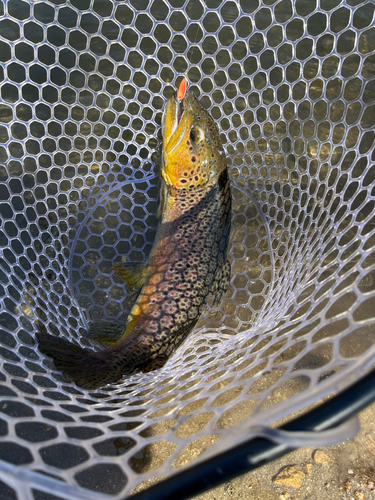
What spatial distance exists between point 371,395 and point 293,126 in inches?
139

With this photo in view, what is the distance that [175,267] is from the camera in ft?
9.51

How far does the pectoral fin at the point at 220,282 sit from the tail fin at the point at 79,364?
3.40 ft

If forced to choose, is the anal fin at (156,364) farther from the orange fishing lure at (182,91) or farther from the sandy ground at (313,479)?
the orange fishing lure at (182,91)

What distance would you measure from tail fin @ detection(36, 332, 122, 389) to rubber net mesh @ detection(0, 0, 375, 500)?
0.37 m

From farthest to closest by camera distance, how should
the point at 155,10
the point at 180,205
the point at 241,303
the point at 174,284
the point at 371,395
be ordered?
1. the point at 155,10
2. the point at 241,303
3. the point at 180,205
4. the point at 174,284
5. the point at 371,395

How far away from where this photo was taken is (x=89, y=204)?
385cm

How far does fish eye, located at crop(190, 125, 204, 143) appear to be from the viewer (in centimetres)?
319

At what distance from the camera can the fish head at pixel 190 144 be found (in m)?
3.17

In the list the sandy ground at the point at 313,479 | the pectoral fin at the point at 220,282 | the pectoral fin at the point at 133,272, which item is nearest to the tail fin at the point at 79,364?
the pectoral fin at the point at 133,272

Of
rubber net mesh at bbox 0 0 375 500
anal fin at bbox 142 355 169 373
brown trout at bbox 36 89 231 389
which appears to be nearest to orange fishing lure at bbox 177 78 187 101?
brown trout at bbox 36 89 231 389

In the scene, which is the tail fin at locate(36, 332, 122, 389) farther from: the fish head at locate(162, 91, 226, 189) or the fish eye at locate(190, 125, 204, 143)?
the fish eye at locate(190, 125, 204, 143)

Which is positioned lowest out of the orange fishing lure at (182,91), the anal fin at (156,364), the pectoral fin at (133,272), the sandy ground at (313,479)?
the sandy ground at (313,479)

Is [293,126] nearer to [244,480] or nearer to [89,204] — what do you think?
[89,204]

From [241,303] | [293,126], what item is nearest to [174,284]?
[241,303]
